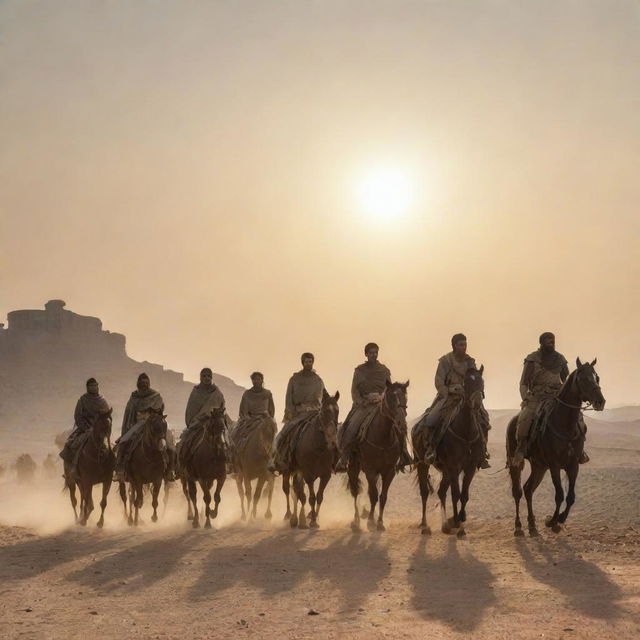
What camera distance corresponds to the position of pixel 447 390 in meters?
15.6

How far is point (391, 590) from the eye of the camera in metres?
9.76

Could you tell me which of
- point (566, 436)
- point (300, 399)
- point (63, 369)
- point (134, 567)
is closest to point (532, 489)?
point (566, 436)

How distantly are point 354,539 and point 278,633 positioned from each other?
7.13 metres

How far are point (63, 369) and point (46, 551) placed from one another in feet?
553

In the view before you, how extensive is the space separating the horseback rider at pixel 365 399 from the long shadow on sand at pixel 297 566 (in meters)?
1.97

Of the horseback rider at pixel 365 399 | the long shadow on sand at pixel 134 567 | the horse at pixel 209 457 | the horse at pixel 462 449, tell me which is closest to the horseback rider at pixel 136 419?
the horse at pixel 209 457

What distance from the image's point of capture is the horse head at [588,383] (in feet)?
44.4

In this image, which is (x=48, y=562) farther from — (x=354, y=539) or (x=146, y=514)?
(x=146, y=514)

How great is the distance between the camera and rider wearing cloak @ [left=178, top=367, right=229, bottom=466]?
1881cm

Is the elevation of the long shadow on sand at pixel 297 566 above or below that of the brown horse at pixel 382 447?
below

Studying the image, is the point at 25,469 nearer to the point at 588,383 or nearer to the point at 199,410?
the point at 199,410

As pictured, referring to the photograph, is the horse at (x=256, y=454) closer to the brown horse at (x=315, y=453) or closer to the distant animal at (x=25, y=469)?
the brown horse at (x=315, y=453)

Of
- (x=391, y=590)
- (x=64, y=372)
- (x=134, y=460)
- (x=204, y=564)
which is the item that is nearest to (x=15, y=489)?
(x=134, y=460)

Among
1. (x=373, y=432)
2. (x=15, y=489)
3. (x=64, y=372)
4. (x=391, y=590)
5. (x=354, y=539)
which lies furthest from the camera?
(x=64, y=372)
